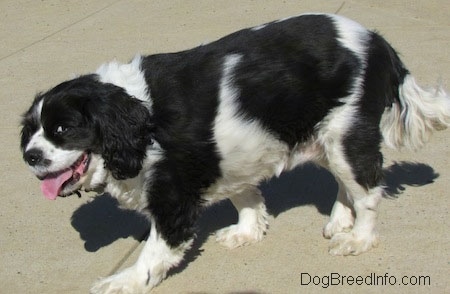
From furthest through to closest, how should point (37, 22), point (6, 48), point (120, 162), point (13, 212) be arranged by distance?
point (37, 22) < point (6, 48) < point (13, 212) < point (120, 162)

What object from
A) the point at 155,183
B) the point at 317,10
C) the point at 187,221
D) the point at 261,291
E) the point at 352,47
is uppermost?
the point at 352,47

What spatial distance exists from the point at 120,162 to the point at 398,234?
1.93 metres

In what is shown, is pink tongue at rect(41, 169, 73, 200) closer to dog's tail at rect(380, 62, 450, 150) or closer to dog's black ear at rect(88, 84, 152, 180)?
dog's black ear at rect(88, 84, 152, 180)

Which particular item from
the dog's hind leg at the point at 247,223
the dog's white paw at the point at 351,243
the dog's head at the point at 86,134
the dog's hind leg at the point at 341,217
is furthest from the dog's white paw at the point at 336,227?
the dog's head at the point at 86,134

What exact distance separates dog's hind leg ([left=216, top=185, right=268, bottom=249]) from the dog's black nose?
141 centimetres

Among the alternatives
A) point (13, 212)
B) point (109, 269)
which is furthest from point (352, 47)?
point (13, 212)

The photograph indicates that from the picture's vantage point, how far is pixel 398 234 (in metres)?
4.59

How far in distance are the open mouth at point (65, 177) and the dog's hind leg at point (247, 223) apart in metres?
1.17

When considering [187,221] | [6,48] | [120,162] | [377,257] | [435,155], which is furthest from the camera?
[6,48]

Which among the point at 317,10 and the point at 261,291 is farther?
the point at 317,10

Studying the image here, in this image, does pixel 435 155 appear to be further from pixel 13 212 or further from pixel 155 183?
pixel 13 212

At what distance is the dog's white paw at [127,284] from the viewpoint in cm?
411

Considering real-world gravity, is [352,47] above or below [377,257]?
above

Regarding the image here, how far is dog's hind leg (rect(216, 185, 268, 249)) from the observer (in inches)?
183
